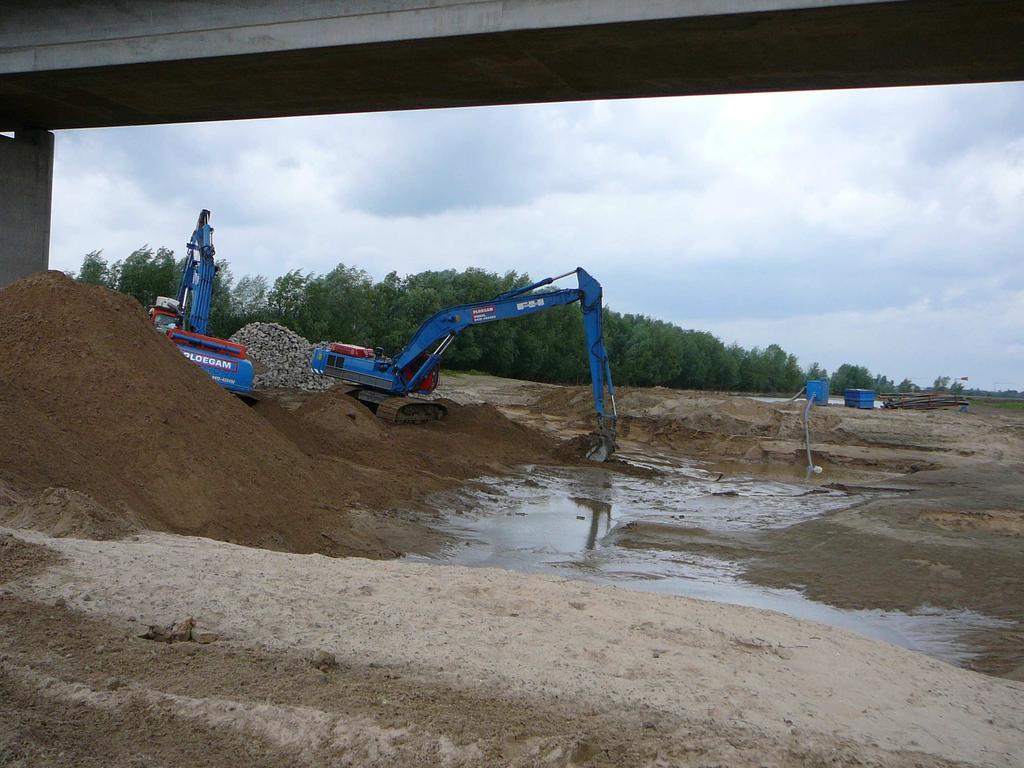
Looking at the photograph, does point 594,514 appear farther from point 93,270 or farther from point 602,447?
point 93,270

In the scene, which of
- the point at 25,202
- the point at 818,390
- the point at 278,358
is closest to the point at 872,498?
the point at 25,202

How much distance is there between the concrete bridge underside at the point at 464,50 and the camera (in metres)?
11.3

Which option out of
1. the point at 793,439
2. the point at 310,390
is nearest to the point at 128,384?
the point at 310,390

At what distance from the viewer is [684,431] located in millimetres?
30484

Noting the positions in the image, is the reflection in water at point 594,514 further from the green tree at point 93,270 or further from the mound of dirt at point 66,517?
the green tree at point 93,270

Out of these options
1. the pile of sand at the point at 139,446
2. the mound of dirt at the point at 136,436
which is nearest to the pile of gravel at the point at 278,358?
the pile of sand at the point at 139,446

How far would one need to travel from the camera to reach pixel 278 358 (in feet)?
103

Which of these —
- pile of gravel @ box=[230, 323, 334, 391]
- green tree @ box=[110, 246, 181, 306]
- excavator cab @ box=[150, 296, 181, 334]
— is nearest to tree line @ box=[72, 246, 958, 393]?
green tree @ box=[110, 246, 181, 306]

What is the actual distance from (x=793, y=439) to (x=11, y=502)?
27.1 m

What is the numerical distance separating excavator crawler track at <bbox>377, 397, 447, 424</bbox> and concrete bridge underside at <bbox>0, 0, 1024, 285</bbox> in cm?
875

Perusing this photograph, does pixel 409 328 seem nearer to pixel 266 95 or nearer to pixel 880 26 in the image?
pixel 266 95

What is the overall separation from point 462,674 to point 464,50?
35.2 feet

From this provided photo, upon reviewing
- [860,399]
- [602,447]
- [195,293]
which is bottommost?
[602,447]

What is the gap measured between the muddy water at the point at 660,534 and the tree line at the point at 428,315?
30.3 meters
